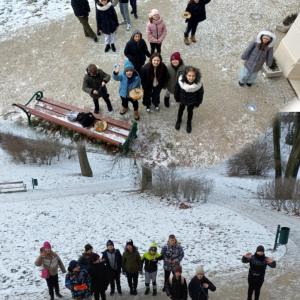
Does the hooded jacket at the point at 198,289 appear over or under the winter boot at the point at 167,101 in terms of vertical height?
under

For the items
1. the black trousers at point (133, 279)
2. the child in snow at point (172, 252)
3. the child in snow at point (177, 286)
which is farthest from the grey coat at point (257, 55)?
the black trousers at point (133, 279)

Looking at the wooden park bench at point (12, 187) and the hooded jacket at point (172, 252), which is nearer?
the hooded jacket at point (172, 252)

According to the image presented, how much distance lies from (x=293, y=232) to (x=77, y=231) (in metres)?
4.72

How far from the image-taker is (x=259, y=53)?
25.2 ft

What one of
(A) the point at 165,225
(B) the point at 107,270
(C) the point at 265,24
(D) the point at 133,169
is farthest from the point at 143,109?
(C) the point at 265,24

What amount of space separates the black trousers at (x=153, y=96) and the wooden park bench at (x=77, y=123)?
0.76 m

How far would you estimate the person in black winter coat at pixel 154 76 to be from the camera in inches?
266

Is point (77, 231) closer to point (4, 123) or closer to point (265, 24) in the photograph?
point (4, 123)

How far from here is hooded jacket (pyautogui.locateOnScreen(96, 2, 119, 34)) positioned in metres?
8.48

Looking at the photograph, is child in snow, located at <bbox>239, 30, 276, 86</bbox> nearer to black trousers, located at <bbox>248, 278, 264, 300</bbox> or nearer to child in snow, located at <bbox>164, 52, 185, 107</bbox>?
child in snow, located at <bbox>164, 52, 185, 107</bbox>

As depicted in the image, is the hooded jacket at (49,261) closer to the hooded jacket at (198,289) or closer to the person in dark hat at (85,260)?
the person in dark hat at (85,260)

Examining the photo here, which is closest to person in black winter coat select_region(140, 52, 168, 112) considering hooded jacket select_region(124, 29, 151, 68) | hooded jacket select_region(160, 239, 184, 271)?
hooded jacket select_region(124, 29, 151, 68)

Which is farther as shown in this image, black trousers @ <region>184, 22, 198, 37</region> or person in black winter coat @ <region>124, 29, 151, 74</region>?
black trousers @ <region>184, 22, 198, 37</region>

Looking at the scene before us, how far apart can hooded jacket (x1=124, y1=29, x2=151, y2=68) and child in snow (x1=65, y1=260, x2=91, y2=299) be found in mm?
4867
